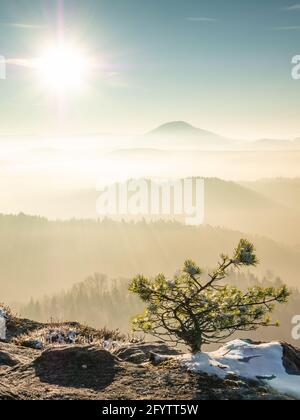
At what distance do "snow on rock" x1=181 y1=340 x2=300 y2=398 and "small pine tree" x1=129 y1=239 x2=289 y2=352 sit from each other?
594 millimetres

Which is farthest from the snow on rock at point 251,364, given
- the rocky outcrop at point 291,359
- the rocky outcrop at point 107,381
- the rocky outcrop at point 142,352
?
the rocky outcrop at point 142,352

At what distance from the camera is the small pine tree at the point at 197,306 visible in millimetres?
14086

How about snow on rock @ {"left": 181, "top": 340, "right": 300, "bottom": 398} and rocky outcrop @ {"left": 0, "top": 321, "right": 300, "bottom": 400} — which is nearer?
rocky outcrop @ {"left": 0, "top": 321, "right": 300, "bottom": 400}

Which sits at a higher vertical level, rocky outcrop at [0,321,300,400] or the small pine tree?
the small pine tree

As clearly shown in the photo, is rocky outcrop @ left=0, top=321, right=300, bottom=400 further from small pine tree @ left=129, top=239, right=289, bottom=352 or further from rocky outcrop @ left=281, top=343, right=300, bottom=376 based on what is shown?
small pine tree @ left=129, top=239, right=289, bottom=352

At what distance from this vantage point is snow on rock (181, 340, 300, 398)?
41.8 feet

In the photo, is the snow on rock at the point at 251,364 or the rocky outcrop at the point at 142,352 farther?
the rocky outcrop at the point at 142,352

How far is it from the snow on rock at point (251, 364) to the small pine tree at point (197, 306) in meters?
0.59

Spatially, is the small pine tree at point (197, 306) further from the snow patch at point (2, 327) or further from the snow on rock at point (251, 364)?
the snow patch at point (2, 327)

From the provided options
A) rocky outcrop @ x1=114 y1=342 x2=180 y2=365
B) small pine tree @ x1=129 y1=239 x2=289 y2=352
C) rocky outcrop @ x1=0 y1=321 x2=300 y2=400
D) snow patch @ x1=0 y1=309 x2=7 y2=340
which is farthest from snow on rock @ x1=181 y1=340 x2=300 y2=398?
snow patch @ x1=0 y1=309 x2=7 y2=340

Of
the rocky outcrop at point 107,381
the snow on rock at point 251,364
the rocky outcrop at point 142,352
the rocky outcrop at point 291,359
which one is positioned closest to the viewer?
the rocky outcrop at point 107,381
